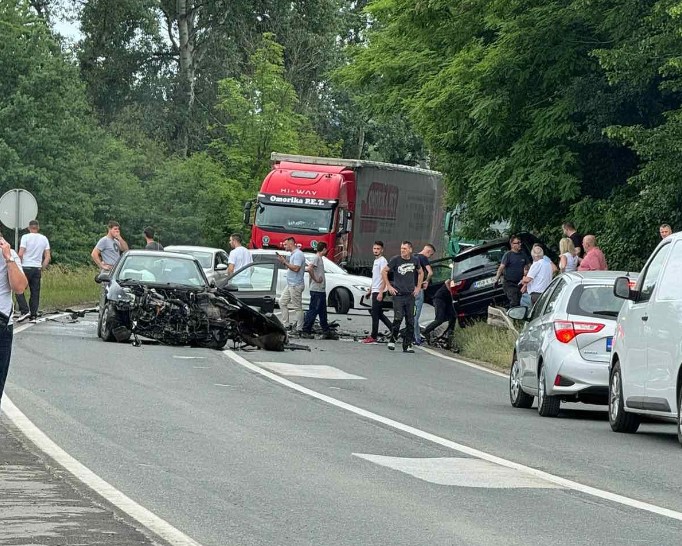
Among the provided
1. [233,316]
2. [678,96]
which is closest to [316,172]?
[678,96]

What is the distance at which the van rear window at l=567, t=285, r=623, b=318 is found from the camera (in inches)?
656

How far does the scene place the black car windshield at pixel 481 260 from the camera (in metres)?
30.1

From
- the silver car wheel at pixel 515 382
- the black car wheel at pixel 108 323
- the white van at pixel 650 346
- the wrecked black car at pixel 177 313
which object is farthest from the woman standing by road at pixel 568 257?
the white van at pixel 650 346

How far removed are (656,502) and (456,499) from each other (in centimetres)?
116

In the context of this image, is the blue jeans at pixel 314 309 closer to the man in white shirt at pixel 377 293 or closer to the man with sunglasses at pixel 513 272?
the man in white shirt at pixel 377 293

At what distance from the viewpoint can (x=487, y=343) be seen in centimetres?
2688

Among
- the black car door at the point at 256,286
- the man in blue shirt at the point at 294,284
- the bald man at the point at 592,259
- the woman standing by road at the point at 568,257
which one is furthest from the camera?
the man in blue shirt at the point at 294,284

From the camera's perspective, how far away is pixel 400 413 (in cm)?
1619

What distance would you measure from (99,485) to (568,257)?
54.5ft

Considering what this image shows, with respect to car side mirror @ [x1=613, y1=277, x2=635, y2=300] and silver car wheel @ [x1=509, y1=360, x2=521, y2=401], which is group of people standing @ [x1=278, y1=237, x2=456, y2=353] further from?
car side mirror @ [x1=613, y1=277, x2=635, y2=300]

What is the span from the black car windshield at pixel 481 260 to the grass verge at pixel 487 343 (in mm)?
1186

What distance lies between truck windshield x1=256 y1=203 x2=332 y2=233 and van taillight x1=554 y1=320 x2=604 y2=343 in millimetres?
28673

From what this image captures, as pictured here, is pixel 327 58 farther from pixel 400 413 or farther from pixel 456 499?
pixel 456 499

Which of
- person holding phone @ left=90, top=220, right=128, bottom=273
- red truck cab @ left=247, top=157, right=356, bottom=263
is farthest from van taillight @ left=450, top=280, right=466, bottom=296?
red truck cab @ left=247, top=157, right=356, bottom=263
